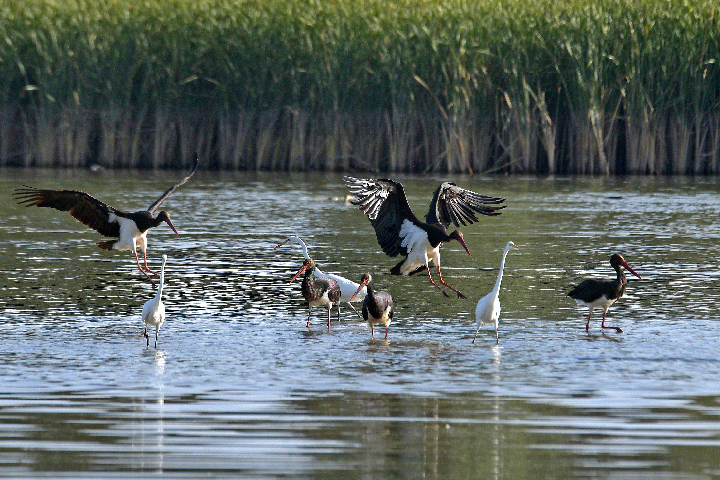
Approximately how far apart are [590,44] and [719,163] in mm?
4535

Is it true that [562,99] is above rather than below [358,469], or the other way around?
above

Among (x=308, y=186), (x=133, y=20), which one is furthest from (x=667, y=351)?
(x=133, y=20)

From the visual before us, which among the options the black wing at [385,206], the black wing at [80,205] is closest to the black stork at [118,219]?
the black wing at [80,205]

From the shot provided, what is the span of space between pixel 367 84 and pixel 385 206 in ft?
54.0

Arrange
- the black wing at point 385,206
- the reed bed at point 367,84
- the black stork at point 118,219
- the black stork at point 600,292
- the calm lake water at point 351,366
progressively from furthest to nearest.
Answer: the reed bed at point 367,84, the black stork at point 118,219, the black wing at point 385,206, the black stork at point 600,292, the calm lake water at point 351,366

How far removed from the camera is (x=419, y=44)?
26.8m

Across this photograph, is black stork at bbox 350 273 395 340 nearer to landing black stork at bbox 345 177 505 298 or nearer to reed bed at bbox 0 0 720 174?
landing black stork at bbox 345 177 505 298

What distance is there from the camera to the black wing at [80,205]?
459 inches

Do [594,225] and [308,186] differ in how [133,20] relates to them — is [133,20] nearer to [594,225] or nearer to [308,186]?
[308,186]

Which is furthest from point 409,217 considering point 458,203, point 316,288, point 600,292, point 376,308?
point 600,292

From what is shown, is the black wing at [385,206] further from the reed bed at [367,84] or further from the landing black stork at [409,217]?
the reed bed at [367,84]

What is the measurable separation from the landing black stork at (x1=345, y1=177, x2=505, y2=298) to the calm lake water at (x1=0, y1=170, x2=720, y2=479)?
53cm

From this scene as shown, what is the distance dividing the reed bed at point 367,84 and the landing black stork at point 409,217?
1432 cm

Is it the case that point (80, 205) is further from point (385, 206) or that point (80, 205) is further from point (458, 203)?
point (458, 203)
